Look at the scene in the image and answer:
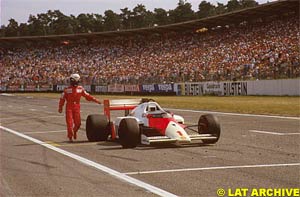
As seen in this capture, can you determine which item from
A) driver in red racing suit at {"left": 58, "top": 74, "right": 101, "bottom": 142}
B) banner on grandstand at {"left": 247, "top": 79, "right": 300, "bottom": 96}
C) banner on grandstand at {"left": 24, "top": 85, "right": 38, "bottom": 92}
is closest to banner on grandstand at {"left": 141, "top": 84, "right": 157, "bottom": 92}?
banner on grandstand at {"left": 247, "top": 79, "right": 300, "bottom": 96}

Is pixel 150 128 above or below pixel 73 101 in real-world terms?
below

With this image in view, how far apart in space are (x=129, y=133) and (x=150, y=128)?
747mm

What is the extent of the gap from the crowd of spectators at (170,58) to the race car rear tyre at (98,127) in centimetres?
2420

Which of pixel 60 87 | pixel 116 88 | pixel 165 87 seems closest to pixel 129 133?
pixel 165 87

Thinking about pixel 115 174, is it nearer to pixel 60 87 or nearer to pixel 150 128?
pixel 150 128

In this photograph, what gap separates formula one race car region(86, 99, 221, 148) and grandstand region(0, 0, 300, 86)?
2422 cm

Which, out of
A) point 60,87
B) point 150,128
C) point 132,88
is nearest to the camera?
point 150,128

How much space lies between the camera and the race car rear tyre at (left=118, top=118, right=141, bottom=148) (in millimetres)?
11188

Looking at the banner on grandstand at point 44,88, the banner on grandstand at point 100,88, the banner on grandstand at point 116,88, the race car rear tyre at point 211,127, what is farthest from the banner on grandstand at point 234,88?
the banner on grandstand at point 44,88

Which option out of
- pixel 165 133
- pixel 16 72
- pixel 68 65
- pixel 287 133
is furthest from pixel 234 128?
pixel 16 72

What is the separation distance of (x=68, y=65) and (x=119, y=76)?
14530mm

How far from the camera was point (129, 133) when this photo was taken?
36.8ft

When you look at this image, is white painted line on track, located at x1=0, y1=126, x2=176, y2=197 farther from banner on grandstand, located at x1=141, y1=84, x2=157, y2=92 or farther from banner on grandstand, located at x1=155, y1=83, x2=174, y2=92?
banner on grandstand, located at x1=141, y1=84, x2=157, y2=92

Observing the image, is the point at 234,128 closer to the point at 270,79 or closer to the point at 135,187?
the point at 135,187
